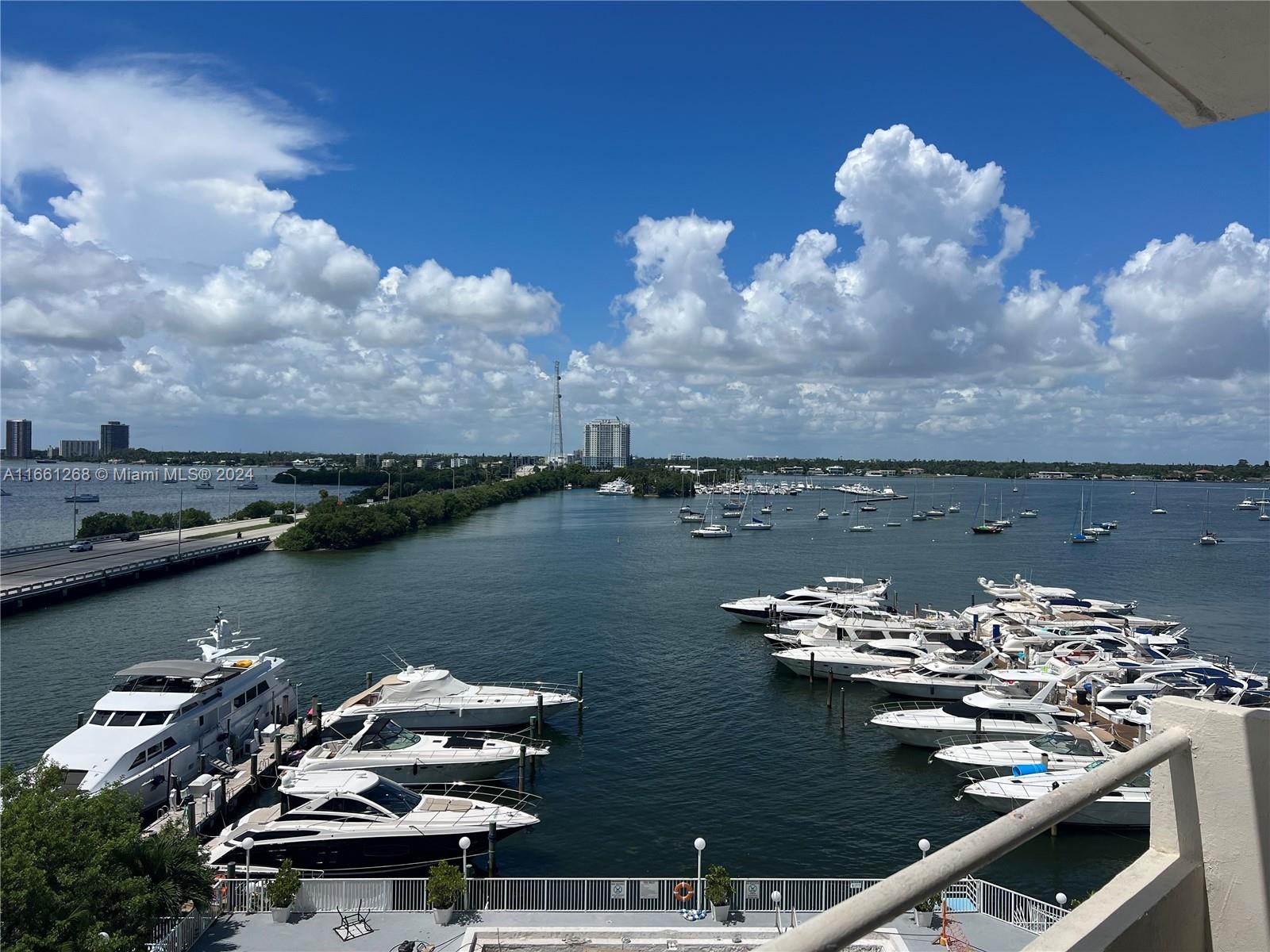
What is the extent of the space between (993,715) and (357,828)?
2201 centimetres

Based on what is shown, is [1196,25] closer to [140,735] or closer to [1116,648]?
[140,735]

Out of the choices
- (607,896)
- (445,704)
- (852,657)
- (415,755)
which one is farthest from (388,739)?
(852,657)

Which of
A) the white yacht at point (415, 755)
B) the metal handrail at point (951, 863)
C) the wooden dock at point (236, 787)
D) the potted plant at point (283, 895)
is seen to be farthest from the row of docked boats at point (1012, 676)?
the wooden dock at point (236, 787)

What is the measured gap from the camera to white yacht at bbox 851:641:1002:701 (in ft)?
105

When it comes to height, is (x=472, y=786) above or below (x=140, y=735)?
below

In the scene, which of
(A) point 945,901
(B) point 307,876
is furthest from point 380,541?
(A) point 945,901

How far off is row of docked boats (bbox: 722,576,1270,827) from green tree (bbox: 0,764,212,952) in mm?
18486

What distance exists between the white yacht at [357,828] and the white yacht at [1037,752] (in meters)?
13.3

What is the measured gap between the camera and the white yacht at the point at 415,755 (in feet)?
75.8

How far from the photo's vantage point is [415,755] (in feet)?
77.5

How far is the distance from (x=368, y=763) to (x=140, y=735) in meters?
5.87

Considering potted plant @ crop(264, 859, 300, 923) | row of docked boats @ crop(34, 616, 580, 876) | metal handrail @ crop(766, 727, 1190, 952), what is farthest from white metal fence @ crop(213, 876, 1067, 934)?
metal handrail @ crop(766, 727, 1190, 952)

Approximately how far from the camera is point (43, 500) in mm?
159375

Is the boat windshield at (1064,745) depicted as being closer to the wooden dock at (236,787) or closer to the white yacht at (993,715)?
the white yacht at (993,715)
